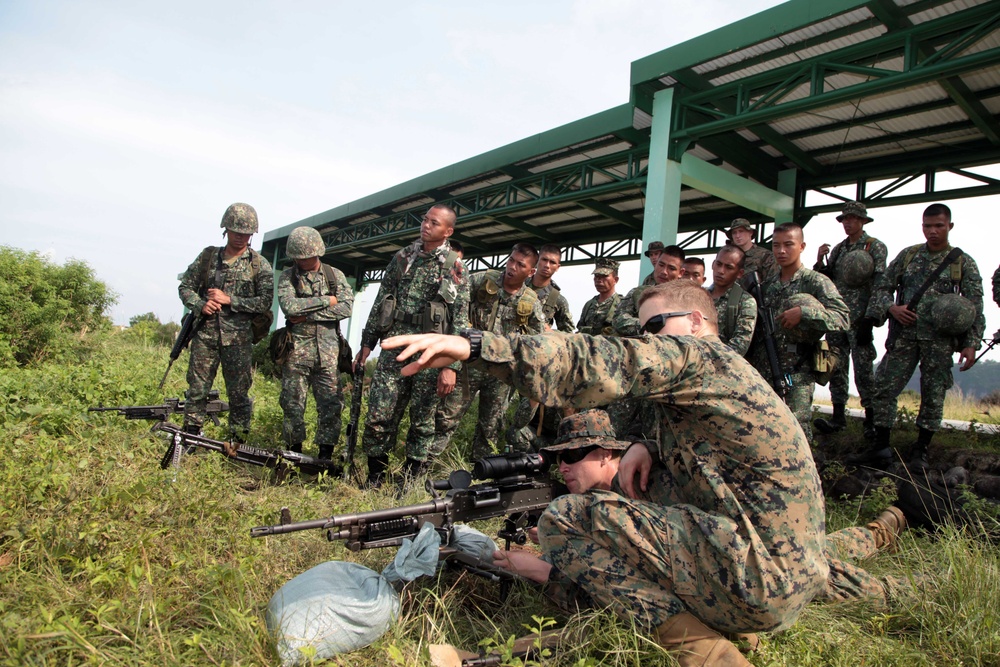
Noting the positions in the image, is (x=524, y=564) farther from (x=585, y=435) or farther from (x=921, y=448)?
(x=921, y=448)

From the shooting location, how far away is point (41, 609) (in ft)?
6.79

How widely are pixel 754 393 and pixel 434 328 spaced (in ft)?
10.2

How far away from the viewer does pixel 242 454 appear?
464cm

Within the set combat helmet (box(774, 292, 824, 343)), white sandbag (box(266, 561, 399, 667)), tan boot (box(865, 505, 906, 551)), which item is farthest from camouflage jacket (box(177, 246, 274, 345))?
tan boot (box(865, 505, 906, 551))

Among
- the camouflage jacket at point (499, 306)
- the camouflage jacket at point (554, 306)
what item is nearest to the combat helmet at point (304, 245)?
the camouflage jacket at point (499, 306)

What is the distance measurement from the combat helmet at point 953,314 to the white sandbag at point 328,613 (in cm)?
480

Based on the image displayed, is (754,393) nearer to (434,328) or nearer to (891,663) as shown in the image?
(891,663)

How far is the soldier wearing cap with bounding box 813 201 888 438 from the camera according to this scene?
589 centimetres

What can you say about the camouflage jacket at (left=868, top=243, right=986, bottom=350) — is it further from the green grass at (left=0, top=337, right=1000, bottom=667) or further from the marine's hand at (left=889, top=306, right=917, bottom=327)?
the green grass at (left=0, top=337, right=1000, bottom=667)

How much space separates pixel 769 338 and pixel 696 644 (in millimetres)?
3374

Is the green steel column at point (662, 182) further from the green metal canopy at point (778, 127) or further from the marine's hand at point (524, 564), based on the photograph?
the marine's hand at point (524, 564)

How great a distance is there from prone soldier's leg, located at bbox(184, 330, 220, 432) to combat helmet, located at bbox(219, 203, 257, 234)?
94 cm

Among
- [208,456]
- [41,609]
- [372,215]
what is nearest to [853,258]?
[208,456]

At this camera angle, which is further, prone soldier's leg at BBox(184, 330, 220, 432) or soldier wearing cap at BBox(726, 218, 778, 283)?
soldier wearing cap at BBox(726, 218, 778, 283)
